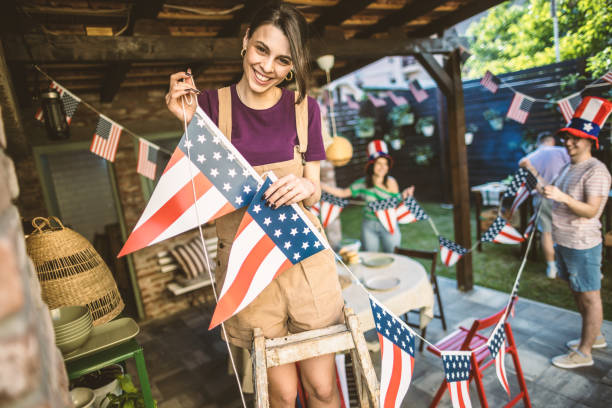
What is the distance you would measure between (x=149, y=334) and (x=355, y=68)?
490cm

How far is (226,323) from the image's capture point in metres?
1.72

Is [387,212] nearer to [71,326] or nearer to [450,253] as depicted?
[450,253]

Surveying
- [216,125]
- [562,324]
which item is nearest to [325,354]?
[216,125]

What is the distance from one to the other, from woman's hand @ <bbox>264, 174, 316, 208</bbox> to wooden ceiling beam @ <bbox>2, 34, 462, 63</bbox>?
7.12ft

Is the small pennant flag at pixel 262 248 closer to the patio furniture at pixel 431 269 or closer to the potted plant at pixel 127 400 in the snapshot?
the potted plant at pixel 127 400

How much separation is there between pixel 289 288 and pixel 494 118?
30.5ft

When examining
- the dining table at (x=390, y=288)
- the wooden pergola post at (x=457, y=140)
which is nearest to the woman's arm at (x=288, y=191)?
the dining table at (x=390, y=288)

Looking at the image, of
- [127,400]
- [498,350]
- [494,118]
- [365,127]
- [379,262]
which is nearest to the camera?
[127,400]

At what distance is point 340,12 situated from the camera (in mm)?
3656

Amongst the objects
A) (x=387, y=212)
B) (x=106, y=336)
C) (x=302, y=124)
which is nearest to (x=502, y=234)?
(x=387, y=212)

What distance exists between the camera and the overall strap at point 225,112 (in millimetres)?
1553

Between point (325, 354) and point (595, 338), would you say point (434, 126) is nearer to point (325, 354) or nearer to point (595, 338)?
point (595, 338)

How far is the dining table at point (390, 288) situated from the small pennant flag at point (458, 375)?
84 cm

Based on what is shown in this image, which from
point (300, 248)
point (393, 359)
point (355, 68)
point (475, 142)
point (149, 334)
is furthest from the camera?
point (475, 142)
